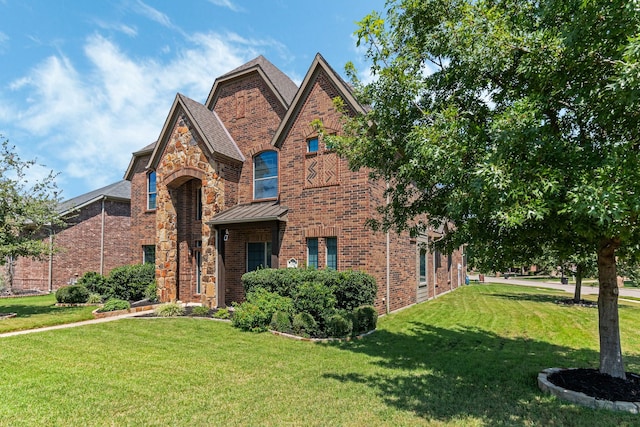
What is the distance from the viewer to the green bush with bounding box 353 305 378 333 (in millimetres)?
9984

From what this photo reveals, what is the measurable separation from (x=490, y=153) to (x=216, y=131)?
1345 centimetres

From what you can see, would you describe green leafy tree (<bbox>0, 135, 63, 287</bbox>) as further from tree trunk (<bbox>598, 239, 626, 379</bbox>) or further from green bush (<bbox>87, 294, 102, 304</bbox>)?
tree trunk (<bbox>598, 239, 626, 379</bbox>)

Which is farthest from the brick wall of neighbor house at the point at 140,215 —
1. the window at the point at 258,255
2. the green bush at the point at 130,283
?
the window at the point at 258,255

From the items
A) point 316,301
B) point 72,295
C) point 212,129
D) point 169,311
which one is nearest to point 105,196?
point 72,295

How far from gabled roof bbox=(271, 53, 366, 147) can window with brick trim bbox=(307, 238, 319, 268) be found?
4080 millimetres

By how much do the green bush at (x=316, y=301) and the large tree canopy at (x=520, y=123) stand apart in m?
4.27

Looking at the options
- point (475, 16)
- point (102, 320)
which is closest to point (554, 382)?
point (475, 16)

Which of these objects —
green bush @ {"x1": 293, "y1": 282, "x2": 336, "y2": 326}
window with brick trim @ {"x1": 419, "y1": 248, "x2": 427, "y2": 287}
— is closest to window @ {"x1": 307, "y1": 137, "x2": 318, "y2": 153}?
green bush @ {"x1": 293, "y1": 282, "x2": 336, "y2": 326}

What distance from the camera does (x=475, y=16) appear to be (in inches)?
209

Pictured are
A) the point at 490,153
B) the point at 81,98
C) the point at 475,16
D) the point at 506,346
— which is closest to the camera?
the point at 490,153

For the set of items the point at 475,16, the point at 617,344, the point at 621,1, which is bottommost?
the point at 617,344

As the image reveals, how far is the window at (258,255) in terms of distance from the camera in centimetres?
1463

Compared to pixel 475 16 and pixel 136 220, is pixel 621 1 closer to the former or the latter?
pixel 475 16

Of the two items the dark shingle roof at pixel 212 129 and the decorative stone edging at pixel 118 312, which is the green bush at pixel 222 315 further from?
the dark shingle roof at pixel 212 129
